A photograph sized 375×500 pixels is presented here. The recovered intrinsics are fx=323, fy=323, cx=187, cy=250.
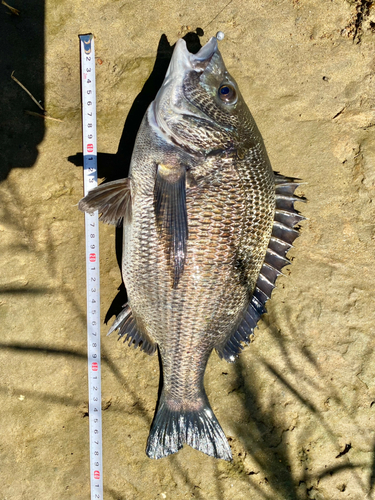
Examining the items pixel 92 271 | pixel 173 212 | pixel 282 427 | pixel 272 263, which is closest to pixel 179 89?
pixel 173 212

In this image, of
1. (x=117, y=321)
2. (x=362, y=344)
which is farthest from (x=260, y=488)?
(x=117, y=321)

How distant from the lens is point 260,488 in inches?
113

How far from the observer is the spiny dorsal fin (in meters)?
2.35

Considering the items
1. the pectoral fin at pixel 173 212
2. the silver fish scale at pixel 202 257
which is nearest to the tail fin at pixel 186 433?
the silver fish scale at pixel 202 257

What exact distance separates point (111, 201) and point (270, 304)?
1.65 meters

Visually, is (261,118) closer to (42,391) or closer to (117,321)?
(117,321)

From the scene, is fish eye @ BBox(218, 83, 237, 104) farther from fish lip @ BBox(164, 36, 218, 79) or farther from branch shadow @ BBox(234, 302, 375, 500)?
branch shadow @ BBox(234, 302, 375, 500)

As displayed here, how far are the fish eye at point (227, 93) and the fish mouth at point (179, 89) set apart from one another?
0.59ft

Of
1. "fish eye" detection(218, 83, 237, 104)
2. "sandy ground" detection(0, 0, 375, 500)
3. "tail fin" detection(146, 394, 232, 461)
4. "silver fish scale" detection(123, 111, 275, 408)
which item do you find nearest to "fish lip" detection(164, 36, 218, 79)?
"fish eye" detection(218, 83, 237, 104)

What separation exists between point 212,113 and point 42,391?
8.96ft

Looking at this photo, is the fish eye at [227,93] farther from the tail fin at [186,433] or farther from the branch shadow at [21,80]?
the tail fin at [186,433]

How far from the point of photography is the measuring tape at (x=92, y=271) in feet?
9.18

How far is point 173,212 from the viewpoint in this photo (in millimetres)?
2186

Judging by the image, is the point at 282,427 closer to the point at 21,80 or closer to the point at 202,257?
the point at 202,257
